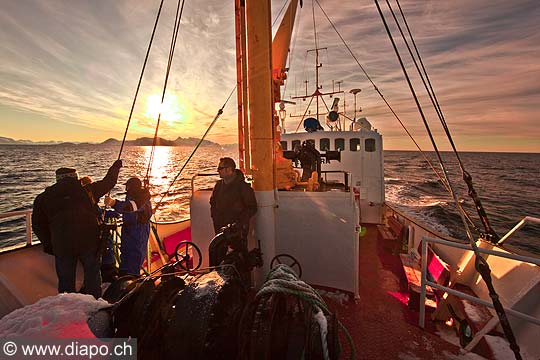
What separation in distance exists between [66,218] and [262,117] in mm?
3067

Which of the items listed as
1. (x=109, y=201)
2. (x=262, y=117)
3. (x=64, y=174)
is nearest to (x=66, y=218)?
(x=64, y=174)

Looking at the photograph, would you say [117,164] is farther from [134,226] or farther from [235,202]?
[235,202]

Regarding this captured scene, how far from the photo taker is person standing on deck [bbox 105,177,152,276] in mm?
4293

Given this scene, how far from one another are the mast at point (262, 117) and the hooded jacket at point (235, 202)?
391mm

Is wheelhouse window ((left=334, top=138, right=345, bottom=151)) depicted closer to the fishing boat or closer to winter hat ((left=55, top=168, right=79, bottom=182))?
the fishing boat

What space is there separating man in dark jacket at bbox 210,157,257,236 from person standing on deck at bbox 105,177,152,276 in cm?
127

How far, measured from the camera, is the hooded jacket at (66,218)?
3.44 metres

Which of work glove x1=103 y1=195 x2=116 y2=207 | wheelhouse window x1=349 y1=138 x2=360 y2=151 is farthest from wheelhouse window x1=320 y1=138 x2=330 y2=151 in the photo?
work glove x1=103 y1=195 x2=116 y2=207

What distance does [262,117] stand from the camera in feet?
14.0

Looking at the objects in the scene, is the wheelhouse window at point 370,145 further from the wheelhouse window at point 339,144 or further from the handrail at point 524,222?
the handrail at point 524,222

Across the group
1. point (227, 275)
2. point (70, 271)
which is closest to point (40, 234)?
point (70, 271)

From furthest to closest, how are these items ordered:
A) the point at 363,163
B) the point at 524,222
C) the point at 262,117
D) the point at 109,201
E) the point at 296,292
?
the point at 363,163 < the point at 524,222 < the point at 262,117 < the point at 109,201 < the point at 296,292

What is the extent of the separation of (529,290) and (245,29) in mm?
5710

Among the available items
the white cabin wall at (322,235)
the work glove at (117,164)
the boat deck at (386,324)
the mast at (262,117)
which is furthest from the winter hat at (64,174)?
the boat deck at (386,324)
